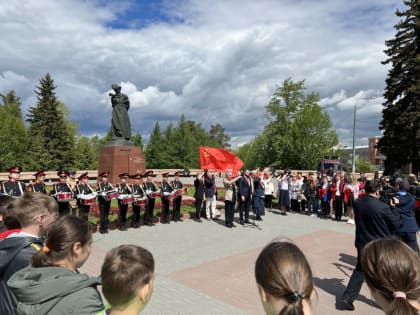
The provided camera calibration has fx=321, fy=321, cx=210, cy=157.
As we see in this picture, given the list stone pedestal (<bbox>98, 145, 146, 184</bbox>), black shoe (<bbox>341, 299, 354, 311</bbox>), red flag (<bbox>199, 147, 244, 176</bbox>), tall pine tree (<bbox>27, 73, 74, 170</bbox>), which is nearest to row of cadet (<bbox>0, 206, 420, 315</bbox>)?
black shoe (<bbox>341, 299, 354, 311</bbox>)

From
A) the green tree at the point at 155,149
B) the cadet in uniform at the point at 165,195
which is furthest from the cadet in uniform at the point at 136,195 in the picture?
the green tree at the point at 155,149

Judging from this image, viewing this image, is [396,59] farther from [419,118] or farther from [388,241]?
[388,241]

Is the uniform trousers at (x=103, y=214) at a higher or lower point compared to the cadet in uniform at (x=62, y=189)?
lower

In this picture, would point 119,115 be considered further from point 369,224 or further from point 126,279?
point 126,279

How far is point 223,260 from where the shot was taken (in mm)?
7512

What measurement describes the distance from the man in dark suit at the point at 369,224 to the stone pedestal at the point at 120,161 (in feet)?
37.2

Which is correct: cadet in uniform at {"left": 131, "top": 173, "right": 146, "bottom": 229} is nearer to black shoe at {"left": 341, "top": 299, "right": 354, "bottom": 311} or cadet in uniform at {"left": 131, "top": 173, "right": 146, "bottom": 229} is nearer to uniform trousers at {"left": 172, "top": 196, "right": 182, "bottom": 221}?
uniform trousers at {"left": 172, "top": 196, "right": 182, "bottom": 221}

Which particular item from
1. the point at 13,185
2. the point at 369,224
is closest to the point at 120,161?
the point at 13,185

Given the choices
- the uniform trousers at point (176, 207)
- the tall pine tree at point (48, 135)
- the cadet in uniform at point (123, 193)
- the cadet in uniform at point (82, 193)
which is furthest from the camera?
the tall pine tree at point (48, 135)

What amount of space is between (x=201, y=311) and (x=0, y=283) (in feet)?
10.6

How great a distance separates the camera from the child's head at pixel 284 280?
1582 mm

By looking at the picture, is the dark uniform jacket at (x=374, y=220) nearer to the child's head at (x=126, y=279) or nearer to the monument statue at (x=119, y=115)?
the child's head at (x=126, y=279)

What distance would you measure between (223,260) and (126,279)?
19.9ft

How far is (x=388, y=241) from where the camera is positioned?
1896 millimetres
